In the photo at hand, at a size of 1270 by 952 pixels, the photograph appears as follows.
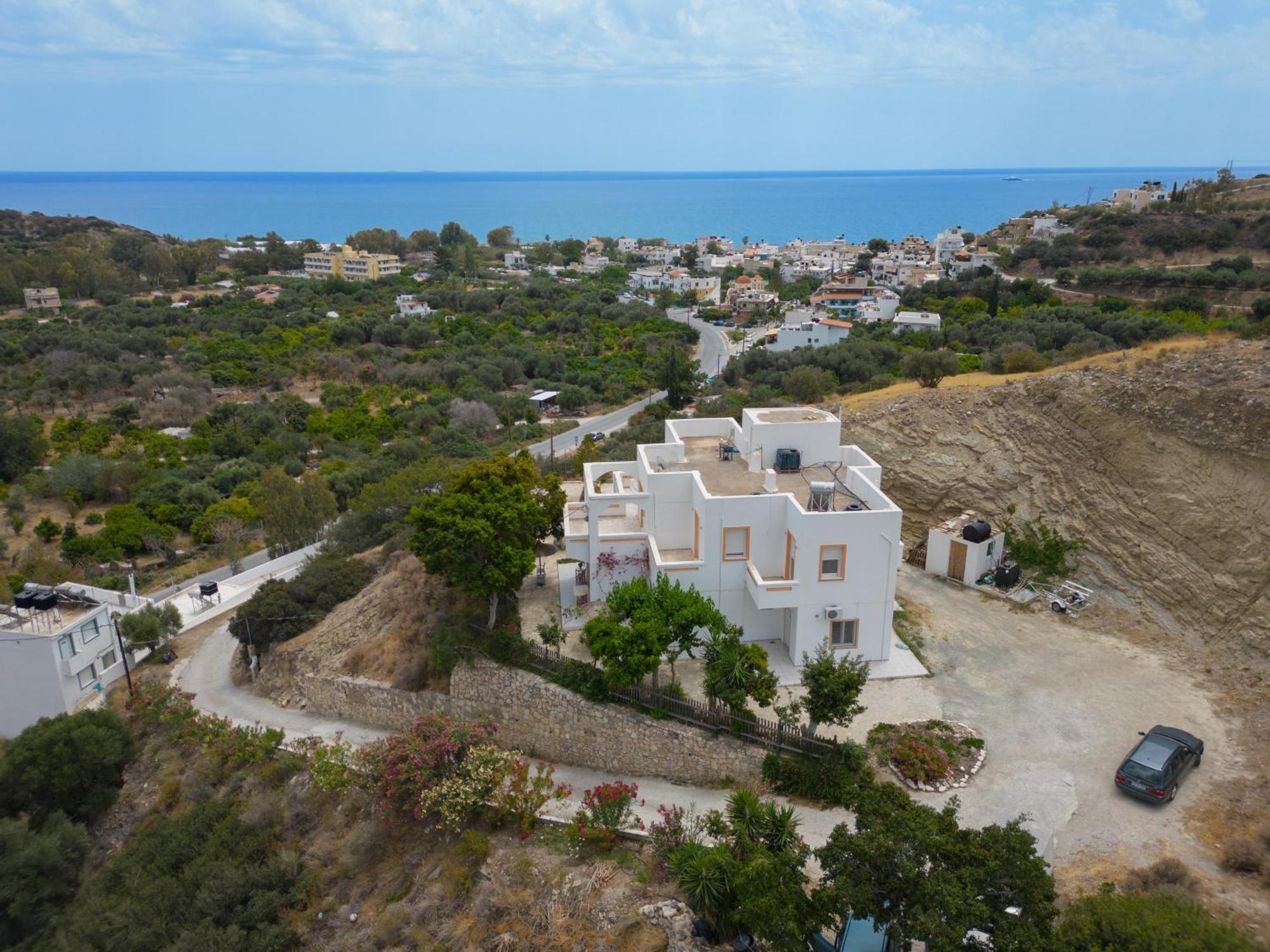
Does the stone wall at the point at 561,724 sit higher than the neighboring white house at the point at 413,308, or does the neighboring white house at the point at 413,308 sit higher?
the neighboring white house at the point at 413,308

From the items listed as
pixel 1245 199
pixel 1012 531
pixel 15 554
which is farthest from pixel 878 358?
pixel 1245 199

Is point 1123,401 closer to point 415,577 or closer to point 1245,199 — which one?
point 415,577

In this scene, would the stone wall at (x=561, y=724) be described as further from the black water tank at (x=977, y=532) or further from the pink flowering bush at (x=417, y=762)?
the black water tank at (x=977, y=532)

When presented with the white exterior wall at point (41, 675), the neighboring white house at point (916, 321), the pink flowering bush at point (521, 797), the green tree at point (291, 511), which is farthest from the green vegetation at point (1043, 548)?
the neighboring white house at point (916, 321)

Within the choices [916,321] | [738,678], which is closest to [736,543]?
[738,678]

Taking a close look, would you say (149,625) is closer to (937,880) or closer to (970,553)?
(937,880)

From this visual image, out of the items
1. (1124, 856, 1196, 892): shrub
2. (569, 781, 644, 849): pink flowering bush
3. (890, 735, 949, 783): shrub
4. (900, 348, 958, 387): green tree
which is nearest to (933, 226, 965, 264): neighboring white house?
(900, 348, 958, 387): green tree

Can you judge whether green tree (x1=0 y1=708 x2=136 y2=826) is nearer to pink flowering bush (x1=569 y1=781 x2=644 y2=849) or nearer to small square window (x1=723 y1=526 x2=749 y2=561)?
pink flowering bush (x1=569 y1=781 x2=644 y2=849)

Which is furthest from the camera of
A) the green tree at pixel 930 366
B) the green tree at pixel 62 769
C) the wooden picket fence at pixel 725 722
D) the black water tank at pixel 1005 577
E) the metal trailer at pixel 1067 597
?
the green tree at pixel 930 366
